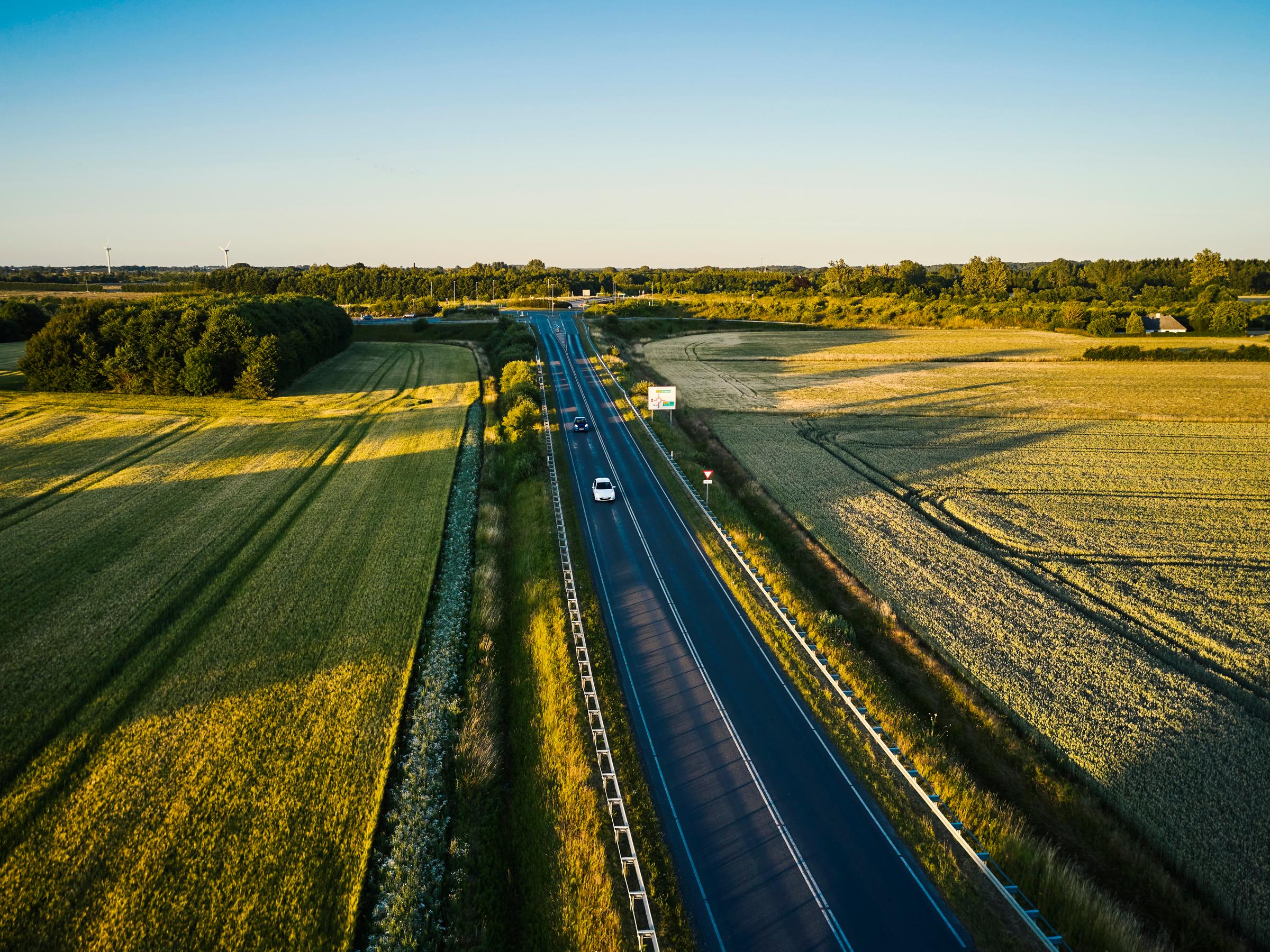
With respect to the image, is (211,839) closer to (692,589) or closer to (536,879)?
(536,879)

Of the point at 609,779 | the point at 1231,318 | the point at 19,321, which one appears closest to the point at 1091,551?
the point at 609,779

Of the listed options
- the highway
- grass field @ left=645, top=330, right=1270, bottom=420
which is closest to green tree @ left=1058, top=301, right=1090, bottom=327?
grass field @ left=645, top=330, right=1270, bottom=420

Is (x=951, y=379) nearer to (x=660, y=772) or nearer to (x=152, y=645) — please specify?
(x=660, y=772)

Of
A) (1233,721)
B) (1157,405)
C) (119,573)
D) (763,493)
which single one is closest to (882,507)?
(763,493)

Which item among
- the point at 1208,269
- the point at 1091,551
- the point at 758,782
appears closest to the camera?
the point at 758,782

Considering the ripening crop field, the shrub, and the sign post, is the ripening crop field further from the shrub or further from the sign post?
the shrub

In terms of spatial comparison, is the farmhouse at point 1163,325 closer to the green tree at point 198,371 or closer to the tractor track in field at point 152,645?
the tractor track in field at point 152,645
